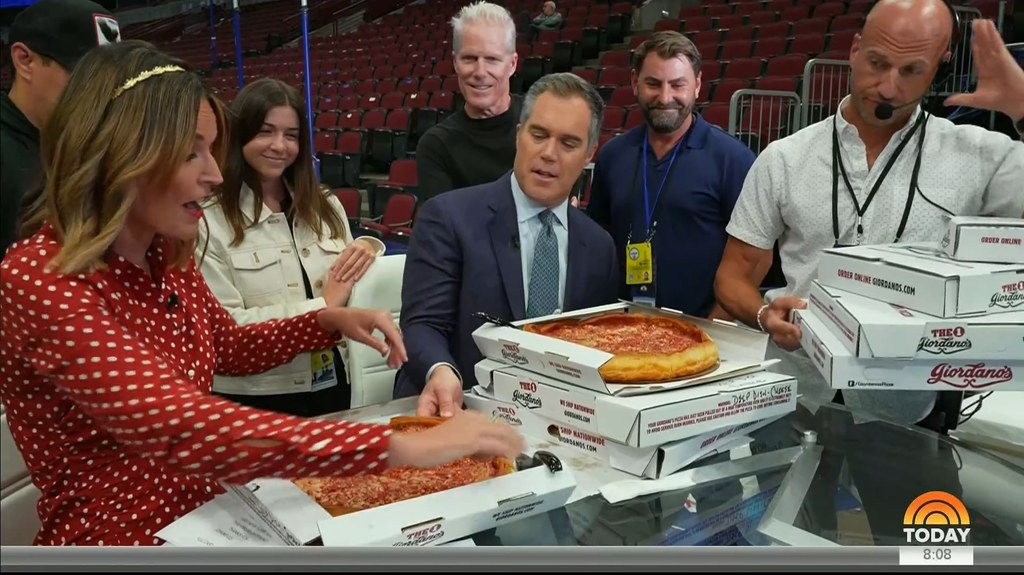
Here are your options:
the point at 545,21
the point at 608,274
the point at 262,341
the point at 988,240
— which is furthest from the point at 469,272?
the point at 545,21

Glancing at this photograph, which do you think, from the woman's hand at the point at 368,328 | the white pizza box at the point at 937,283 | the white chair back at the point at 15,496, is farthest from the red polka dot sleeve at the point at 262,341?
the white pizza box at the point at 937,283

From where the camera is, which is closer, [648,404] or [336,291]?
[648,404]

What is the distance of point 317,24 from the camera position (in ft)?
8.61

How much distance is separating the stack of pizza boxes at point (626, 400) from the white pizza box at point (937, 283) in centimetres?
18

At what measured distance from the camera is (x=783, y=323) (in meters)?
1.33

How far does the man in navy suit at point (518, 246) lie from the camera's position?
1.58 m

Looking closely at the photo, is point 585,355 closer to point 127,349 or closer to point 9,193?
point 127,349

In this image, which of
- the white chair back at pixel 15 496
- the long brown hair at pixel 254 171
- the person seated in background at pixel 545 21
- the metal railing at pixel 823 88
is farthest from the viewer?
the metal railing at pixel 823 88

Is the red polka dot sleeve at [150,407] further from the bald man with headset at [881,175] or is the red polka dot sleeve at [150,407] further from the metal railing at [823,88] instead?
the metal railing at [823,88]

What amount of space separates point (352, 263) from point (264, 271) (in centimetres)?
25

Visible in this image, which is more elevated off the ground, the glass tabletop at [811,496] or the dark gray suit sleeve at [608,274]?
the dark gray suit sleeve at [608,274]

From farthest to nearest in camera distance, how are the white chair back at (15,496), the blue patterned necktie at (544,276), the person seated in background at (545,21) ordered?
1. the person seated in background at (545,21)
2. the blue patterned necktie at (544,276)
3. the white chair back at (15,496)

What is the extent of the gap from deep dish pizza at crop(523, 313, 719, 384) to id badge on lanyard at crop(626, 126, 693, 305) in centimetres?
55

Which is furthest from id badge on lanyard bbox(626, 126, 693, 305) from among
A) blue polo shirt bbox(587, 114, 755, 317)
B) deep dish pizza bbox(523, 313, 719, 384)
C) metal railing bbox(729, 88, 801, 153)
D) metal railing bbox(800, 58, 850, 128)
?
metal railing bbox(800, 58, 850, 128)
